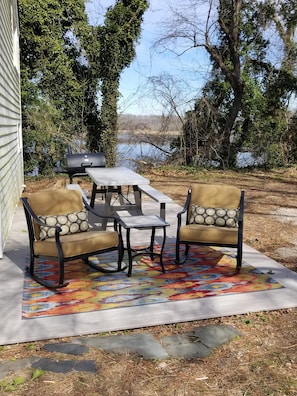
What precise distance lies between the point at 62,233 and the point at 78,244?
1.55ft

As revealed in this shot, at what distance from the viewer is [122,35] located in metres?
13.4

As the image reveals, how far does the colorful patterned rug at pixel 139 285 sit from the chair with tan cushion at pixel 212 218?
0.25 metres

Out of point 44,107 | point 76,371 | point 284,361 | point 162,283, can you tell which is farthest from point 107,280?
point 44,107

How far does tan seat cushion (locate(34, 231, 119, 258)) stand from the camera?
3.82 meters

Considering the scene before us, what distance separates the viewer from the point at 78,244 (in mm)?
3852

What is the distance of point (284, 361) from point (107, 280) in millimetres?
1896

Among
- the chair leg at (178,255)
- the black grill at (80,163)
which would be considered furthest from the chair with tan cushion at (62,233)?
the black grill at (80,163)

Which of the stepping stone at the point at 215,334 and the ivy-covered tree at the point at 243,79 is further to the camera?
the ivy-covered tree at the point at 243,79

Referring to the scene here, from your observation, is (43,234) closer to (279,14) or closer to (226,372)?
(226,372)

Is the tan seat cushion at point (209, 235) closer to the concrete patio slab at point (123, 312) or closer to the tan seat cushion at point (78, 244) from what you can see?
the concrete patio slab at point (123, 312)

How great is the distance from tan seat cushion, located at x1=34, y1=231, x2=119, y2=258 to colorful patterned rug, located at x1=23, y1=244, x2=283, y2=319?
317 mm

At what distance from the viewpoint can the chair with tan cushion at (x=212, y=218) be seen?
14.0 feet

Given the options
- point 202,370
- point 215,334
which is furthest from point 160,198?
point 202,370

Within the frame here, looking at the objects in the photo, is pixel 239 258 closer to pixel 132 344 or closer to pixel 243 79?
pixel 132 344
